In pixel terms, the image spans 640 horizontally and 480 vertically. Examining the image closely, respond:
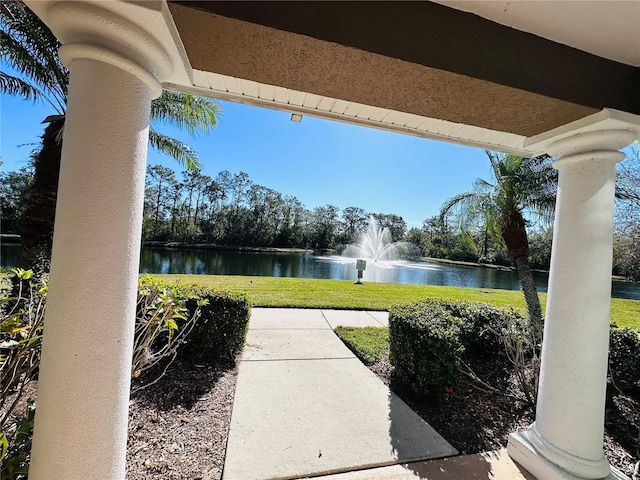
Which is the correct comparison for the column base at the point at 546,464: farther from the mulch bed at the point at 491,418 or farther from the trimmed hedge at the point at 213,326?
the trimmed hedge at the point at 213,326

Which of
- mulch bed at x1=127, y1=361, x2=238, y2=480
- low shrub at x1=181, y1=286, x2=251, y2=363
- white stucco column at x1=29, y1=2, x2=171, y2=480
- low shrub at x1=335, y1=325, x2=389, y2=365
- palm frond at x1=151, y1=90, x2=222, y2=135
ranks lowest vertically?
mulch bed at x1=127, y1=361, x2=238, y2=480

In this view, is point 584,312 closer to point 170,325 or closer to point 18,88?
point 170,325

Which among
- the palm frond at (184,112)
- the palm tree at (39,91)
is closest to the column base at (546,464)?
the palm tree at (39,91)

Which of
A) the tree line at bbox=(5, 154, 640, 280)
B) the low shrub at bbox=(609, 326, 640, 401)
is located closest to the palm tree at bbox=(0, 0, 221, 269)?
the low shrub at bbox=(609, 326, 640, 401)

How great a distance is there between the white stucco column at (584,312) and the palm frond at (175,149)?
26.5 ft

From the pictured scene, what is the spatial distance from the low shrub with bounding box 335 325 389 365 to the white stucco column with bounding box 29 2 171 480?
3512 millimetres

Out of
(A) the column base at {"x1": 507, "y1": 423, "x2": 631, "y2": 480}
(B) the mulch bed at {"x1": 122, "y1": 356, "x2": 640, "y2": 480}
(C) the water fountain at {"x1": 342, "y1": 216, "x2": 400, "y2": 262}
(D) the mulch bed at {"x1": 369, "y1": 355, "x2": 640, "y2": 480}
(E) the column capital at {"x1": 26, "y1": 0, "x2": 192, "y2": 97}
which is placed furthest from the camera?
(C) the water fountain at {"x1": 342, "y1": 216, "x2": 400, "y2": 262}

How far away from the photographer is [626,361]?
10.5 feet

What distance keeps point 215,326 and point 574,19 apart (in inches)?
163

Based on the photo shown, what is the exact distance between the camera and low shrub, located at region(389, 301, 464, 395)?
3182 mm

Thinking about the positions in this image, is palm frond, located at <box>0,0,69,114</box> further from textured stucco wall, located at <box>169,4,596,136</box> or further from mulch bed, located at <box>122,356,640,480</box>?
mulch bed, located at <box>122,356,640,480</box>

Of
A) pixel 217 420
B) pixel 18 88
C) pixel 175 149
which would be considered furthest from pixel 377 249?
pixel 217 420

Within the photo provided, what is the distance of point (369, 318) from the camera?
675 centimetres

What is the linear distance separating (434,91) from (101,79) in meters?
1.79
